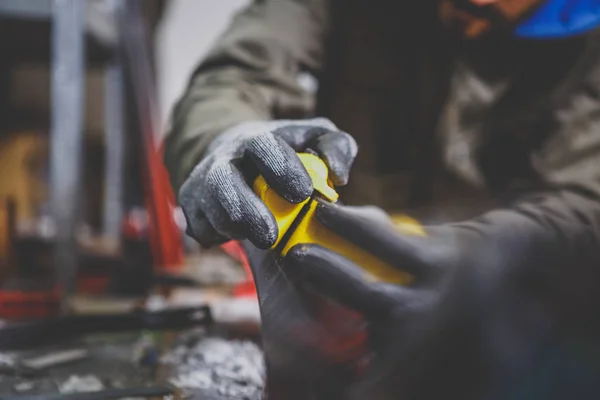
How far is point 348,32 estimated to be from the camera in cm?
73

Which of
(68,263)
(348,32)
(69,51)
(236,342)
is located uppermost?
(348,32)

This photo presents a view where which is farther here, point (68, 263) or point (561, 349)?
point (68, 263)

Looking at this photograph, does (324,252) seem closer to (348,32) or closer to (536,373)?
(536,373)

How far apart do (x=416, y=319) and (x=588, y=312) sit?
8cm

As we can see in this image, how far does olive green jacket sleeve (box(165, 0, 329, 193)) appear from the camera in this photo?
0.55 metres

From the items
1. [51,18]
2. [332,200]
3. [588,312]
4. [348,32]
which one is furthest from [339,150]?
[51,18]

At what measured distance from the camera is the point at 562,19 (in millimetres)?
493

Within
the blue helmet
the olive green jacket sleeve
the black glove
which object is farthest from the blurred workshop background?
the blue helmet

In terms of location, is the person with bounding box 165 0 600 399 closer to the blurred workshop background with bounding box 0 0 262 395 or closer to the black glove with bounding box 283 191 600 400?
the black glove with bounding box 283 191 600 400

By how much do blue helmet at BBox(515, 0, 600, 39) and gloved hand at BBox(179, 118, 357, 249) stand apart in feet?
0.77

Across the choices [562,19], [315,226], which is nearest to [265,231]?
[315,226]

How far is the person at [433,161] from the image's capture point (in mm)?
247

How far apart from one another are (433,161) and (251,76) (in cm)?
24

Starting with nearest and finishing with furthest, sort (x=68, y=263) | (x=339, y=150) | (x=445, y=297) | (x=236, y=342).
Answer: (x=445, y=297)
(x=339, y=150)
(x=236, y=342)
(x=68, y=263)
